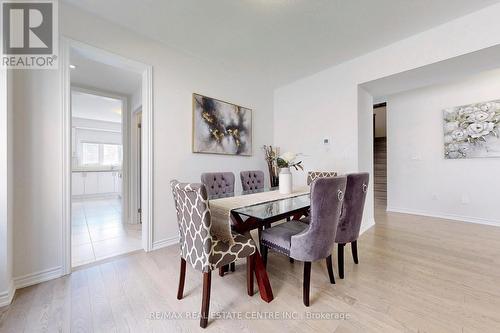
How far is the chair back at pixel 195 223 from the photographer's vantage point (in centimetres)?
126

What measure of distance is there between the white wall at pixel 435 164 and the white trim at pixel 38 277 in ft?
18.2

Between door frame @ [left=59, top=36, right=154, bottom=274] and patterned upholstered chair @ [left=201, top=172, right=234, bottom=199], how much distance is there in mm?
679

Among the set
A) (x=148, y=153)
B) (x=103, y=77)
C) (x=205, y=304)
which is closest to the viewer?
(x=205, y=304)

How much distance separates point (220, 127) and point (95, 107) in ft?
13.1

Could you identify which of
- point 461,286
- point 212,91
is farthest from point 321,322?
point 212,91

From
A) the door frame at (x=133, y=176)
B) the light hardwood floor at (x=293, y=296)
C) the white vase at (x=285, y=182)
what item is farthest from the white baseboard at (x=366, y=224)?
the door frame at (x=133, y=176)

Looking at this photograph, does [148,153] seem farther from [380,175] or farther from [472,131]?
[380,175]

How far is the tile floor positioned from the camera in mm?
2374

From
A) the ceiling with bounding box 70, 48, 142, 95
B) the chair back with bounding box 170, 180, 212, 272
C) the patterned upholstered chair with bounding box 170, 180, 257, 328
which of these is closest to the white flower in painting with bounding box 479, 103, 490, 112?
the patterned upholstered chair with bounding box 170, 180, 257, 328

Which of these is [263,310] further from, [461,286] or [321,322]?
[461,286]

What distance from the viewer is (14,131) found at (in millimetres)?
1697

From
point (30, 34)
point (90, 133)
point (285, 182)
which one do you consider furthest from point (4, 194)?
point (90, 133)

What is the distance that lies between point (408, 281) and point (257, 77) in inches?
139

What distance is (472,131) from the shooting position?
3459 millimetres
